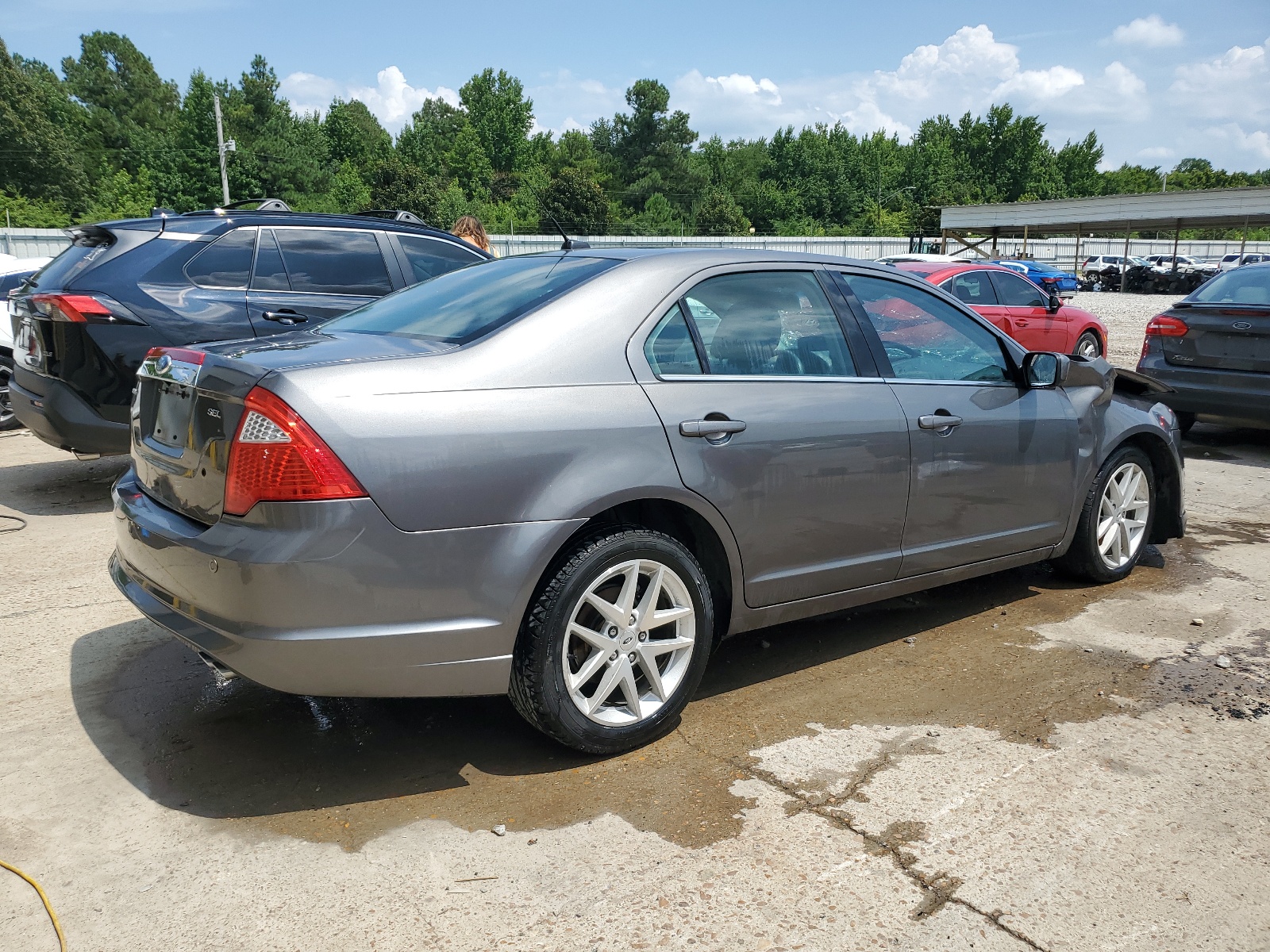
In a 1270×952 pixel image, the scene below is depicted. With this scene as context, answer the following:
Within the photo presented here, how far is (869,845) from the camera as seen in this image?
284 centimetres

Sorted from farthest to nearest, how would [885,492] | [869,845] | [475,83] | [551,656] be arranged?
[475,83] → [885,492] → [551,656] → [869,845]

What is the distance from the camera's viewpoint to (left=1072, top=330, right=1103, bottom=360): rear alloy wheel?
1461 cm

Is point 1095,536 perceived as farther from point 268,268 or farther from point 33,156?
point 33,156

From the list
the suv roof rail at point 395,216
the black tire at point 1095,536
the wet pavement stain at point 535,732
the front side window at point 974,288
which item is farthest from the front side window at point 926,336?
the front side window at point 974,288

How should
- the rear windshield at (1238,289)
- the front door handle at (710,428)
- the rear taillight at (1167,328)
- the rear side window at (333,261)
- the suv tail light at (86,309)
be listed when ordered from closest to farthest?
the front door handle at (710,428), the suv tail light at (86,309), the rear side window at (333,261), the rear windshield at (1238,289), the rear taillight at (1167,328)

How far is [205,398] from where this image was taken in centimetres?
303

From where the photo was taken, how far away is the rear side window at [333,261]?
698 cm

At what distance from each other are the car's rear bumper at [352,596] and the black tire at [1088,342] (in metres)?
13.2

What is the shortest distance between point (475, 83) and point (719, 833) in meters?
127

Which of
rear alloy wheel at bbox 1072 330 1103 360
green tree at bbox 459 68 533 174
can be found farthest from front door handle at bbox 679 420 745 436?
green tree at bbox 459 68 533 174

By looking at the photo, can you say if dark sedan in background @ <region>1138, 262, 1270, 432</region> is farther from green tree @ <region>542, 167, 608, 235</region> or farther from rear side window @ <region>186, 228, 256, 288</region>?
green tree @ <region>542, 167, 608, 235</region>

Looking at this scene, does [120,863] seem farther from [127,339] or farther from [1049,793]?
[127,339]

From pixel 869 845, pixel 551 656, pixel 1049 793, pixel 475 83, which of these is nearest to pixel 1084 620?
pixel 1049 793

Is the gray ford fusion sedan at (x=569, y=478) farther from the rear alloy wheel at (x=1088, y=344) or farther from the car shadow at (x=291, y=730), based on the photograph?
the rear alloy wheel at (x=1088, y=344)
